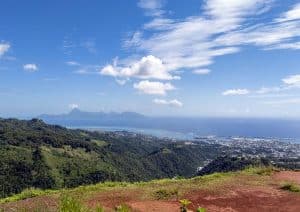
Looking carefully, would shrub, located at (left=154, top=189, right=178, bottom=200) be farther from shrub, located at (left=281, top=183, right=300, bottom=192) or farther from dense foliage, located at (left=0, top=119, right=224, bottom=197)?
dense foliage, located at (left=0, top=119, right=224, bottom=197)

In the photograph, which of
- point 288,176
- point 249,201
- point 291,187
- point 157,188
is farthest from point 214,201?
point 288,176

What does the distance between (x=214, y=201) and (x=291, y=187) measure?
11.6 ft

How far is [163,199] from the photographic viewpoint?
1386 cm

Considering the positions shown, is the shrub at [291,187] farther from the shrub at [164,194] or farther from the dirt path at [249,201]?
the shrub at [164,194]

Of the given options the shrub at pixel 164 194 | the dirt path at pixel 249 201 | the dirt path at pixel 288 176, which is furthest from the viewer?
the dirt path at pixel 288 176

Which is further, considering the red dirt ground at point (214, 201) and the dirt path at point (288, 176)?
the dirt path at point (288, 176)

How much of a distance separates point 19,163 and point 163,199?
13404 centimetres

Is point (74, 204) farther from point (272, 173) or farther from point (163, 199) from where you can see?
point (272, 173)

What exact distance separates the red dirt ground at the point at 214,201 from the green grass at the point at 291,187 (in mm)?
286

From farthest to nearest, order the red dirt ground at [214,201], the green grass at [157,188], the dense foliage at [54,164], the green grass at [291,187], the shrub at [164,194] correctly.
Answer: the dense foliage at [54,164] < the green grass at [291,187] < the green grass at [157,188] < the shrub at [164,194] < the red dirt ground at [214,201]

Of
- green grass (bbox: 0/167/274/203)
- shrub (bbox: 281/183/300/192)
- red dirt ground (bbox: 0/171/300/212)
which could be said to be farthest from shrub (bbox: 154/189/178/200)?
shrub (bbox: 281/183/300/192)

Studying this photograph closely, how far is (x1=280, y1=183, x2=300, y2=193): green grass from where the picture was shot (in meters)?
15.2

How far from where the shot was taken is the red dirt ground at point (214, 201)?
12.8m

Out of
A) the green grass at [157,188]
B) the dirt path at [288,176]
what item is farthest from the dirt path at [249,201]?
the dirt path at [288,176]
